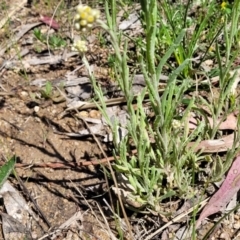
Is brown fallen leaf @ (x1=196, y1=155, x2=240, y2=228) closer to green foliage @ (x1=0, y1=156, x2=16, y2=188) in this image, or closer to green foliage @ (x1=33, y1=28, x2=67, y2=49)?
green foliage @ (x1=0, y1=156, x2=16, y2=188)

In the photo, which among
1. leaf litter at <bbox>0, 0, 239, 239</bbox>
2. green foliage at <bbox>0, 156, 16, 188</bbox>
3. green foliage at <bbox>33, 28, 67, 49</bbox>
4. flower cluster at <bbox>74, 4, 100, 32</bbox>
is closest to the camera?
flower cluster at <bbox>74, 4, 100, 32</bbox>

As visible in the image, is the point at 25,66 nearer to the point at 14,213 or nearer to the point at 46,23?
the point at 46,23

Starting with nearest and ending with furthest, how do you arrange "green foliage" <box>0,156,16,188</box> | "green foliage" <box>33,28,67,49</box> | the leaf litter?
"green foliage" <box>0,156,16,188</box>
the leaf litter
"green foliage" <box>33,28,67,49</box>

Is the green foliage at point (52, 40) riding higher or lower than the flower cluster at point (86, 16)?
lower

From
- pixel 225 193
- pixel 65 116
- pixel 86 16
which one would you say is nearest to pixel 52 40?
pixel 65 116

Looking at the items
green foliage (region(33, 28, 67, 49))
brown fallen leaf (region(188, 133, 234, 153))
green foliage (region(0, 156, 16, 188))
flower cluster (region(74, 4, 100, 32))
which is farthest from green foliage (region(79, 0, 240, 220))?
green foliage (region(33, 28, 67, 49))

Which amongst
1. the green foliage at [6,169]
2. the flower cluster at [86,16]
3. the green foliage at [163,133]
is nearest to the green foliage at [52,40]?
the green foliage at [163,133]

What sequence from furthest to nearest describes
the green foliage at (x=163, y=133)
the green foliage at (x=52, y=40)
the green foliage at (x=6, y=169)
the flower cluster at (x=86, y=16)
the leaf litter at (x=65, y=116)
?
the green foliage at (x=52, y=40) < the leaf litter at (x=65, y=116) < the green foliage at (x=6, y=169) < the green foliage at (x=163, y=133) < the flower cluster at (x=86, y=16)

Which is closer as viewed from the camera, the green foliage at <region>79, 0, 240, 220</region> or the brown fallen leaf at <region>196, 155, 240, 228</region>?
the green foliage at <region>79, 0, 240, 220</region>

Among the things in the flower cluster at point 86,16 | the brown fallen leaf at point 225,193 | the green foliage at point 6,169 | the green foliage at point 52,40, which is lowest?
the brown fallen leaf at point 225,193

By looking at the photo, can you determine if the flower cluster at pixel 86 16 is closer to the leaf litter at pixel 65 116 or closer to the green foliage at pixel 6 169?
the leaf litter at pixel 65 116

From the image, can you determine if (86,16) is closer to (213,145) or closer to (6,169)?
(6,169)

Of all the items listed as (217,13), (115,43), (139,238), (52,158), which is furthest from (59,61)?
(115,43)

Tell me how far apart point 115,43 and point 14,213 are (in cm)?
102
